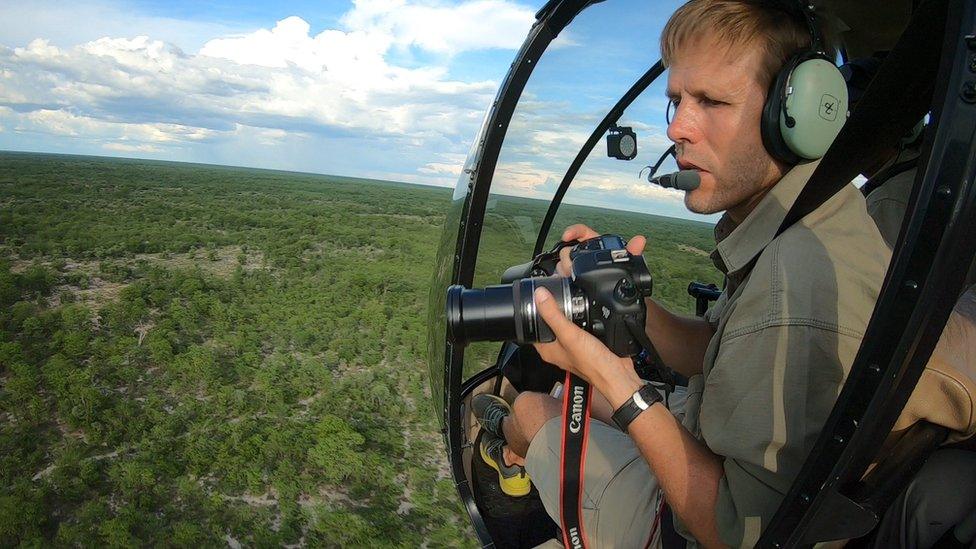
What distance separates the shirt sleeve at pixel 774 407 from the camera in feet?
3.78

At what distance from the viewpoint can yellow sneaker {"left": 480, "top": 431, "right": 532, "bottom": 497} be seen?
2.42 metres

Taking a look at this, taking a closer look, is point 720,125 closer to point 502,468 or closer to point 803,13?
point 803,13

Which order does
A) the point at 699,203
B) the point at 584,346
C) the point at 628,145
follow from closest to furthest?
1. the point at 584,346
2. the point at 699,203
3. the point at 628,145

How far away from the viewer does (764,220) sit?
149cm

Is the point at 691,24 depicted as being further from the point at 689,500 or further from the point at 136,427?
the point at 136,427

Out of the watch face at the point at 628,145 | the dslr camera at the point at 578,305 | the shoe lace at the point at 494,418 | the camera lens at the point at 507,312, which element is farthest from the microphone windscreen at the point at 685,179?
the shoe lace at the point at 494,418

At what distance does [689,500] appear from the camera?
1.31m

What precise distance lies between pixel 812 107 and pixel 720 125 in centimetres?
24

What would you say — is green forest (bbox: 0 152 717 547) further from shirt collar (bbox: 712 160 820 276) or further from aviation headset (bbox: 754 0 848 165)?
aviation headset (bbox: 754 0 848 165)

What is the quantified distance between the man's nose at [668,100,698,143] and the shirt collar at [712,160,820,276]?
0.86 feet

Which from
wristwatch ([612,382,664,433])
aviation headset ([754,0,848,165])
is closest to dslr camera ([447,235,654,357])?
wristwatch ([612,382,664,433])

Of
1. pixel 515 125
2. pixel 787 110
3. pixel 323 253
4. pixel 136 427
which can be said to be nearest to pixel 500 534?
pixel 515 125

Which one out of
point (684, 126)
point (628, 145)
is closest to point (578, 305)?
point (684, 126)

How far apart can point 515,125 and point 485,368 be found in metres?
1.11
